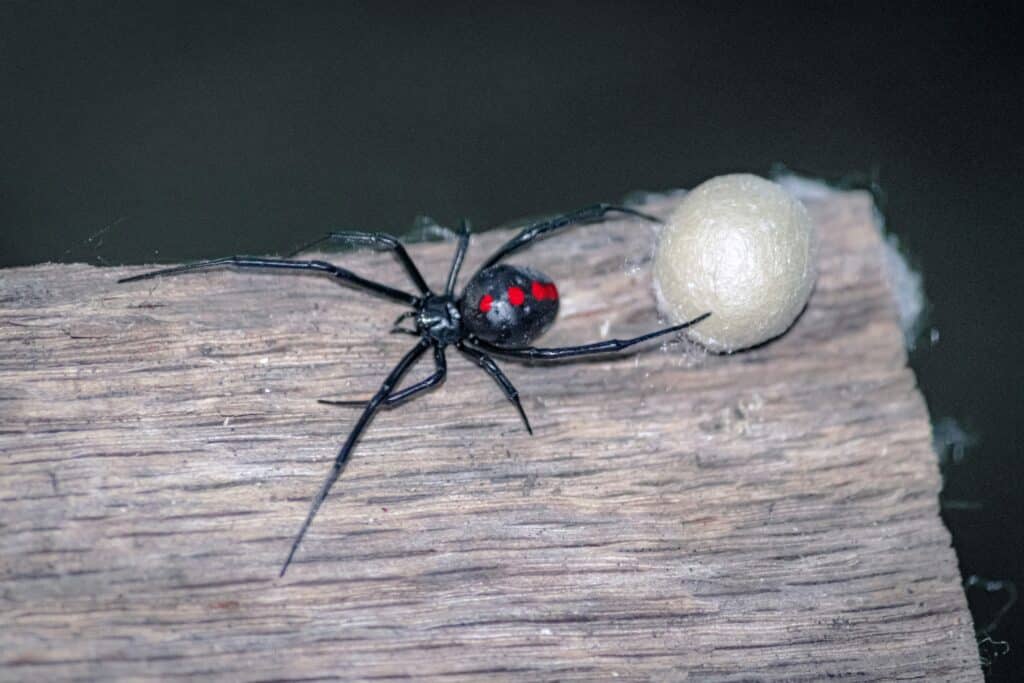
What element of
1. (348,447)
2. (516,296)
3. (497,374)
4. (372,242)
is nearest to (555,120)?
(372,242)

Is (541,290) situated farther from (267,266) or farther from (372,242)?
(267,266)

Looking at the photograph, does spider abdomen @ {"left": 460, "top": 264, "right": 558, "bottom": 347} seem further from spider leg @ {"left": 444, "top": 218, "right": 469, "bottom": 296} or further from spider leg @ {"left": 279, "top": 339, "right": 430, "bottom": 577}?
spider leg @ {"left": 279, "top": 339, "right": 430, "bottom": 577}

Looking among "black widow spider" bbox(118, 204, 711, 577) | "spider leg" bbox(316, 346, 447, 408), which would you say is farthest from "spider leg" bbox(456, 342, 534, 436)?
"spider leg" bbox(316, 346, 447, 408)

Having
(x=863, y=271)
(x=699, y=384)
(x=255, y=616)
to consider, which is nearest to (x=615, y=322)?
(x=699, y=384)

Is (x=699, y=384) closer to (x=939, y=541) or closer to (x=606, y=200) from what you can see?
(x=939, y=541)

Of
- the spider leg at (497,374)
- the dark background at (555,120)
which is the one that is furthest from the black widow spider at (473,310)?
the dark background at (555,120)

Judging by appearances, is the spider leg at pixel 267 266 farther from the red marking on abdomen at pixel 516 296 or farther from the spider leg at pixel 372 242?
the red marking on abdomen at pixel 516 296
